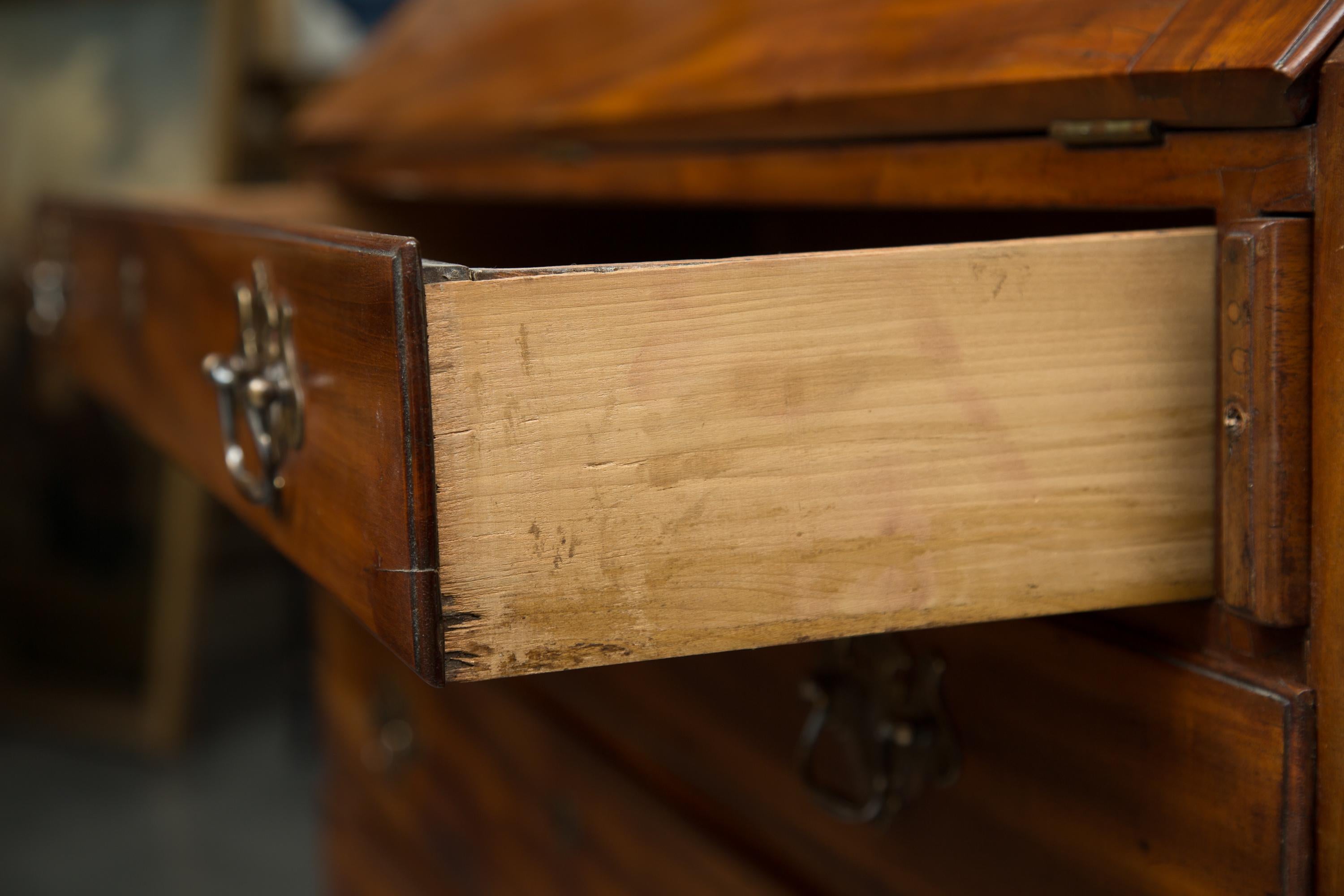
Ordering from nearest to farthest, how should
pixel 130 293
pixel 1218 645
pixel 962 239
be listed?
pixel 1218 645
pixel 130 293
pixel 962 239

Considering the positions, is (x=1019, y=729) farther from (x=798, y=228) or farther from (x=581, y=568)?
(x=798, y=228)

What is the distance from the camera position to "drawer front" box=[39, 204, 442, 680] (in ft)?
1.41

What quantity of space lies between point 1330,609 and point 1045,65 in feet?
0.84

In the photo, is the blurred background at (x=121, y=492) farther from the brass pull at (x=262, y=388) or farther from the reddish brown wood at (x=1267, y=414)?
the reddish brown wood at (x=1267, y=414)

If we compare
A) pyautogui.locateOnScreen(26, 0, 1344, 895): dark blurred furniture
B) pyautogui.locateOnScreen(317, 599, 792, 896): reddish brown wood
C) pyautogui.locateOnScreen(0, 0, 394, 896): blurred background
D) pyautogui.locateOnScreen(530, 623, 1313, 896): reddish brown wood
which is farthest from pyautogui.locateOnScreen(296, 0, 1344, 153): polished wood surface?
pyautogui.locateOnScreen(0, 0, 394, 896): blurred background

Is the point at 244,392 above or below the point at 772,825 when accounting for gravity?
above

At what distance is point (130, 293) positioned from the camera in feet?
2.78

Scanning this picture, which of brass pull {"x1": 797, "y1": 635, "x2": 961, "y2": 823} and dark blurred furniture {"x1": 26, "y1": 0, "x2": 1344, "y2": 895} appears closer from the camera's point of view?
dark blurred furniture {"x1": 26, "y1": 0, "x2": 1344, "y2": 895}

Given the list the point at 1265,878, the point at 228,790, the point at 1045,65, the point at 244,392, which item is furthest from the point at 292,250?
the point at 228,790

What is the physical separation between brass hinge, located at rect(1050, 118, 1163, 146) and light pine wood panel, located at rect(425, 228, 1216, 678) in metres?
0.06

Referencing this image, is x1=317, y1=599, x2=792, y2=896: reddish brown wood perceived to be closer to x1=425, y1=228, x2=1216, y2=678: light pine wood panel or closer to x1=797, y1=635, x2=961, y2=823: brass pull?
x1=797, y1=635, x2=961, y2=823: brass pull

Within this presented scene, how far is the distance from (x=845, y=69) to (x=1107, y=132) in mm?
191

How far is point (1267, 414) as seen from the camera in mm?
514

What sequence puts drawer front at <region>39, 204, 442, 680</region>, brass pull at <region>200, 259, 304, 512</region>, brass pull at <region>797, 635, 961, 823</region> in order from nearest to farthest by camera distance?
drawer front at <region>39, 204, 442, 680</region>
brass pull at <region>200, 259, 304, 512</region>
brass pull at <region>797, 635, 961, 823</region>
